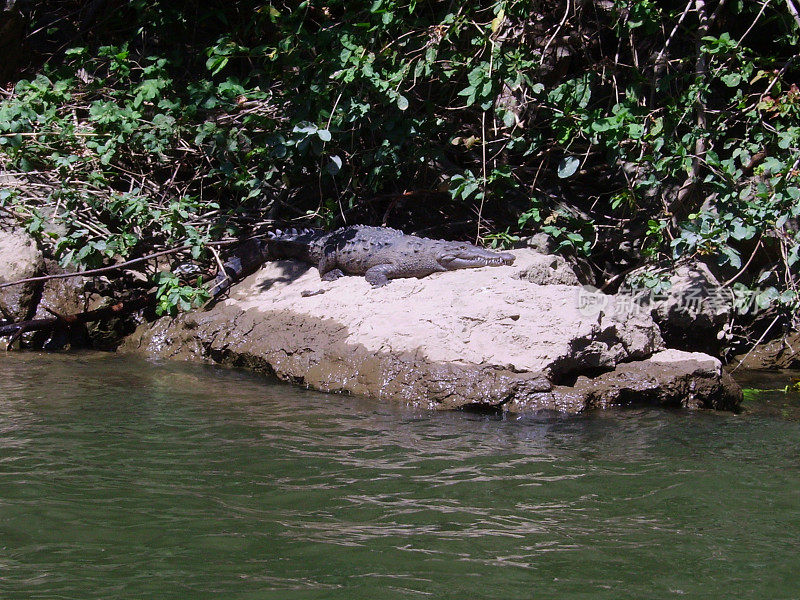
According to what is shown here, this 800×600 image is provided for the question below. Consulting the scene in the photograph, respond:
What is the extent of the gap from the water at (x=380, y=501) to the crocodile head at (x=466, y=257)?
5.28 ft

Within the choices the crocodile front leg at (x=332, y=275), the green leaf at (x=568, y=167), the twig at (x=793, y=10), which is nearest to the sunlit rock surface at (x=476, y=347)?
the crocodile front leg at (x=332, y=275)

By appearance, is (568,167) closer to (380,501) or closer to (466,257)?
(466,257)

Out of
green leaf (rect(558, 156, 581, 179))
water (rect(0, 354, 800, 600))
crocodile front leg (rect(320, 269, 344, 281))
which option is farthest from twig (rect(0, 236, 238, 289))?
green leaf (rect(558, 156, 581, 179))

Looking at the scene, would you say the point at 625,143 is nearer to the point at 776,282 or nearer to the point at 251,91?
the point at 776,282

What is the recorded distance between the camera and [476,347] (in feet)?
16.8

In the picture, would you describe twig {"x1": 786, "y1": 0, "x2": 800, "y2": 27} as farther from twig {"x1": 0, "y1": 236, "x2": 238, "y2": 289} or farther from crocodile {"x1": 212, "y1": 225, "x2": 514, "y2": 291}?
twig {"x1": 0, "y1": 236, "x2": 238, "y2": 289}

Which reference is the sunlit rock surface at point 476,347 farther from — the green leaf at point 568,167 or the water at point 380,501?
the green leaf at point 568,167

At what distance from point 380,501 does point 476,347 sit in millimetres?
1907

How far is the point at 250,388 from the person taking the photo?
543 centimetres

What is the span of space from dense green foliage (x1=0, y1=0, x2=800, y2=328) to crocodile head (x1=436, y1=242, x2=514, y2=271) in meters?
0.44

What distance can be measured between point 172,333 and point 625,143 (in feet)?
12.8

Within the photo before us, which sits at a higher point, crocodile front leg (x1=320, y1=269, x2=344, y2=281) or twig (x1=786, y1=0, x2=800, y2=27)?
twig (x1=786, y1=0, x2=800, y2=27)

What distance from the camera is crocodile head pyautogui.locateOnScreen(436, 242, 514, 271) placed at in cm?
611

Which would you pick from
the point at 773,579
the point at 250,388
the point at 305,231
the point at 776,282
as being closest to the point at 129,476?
the point at 250,388
